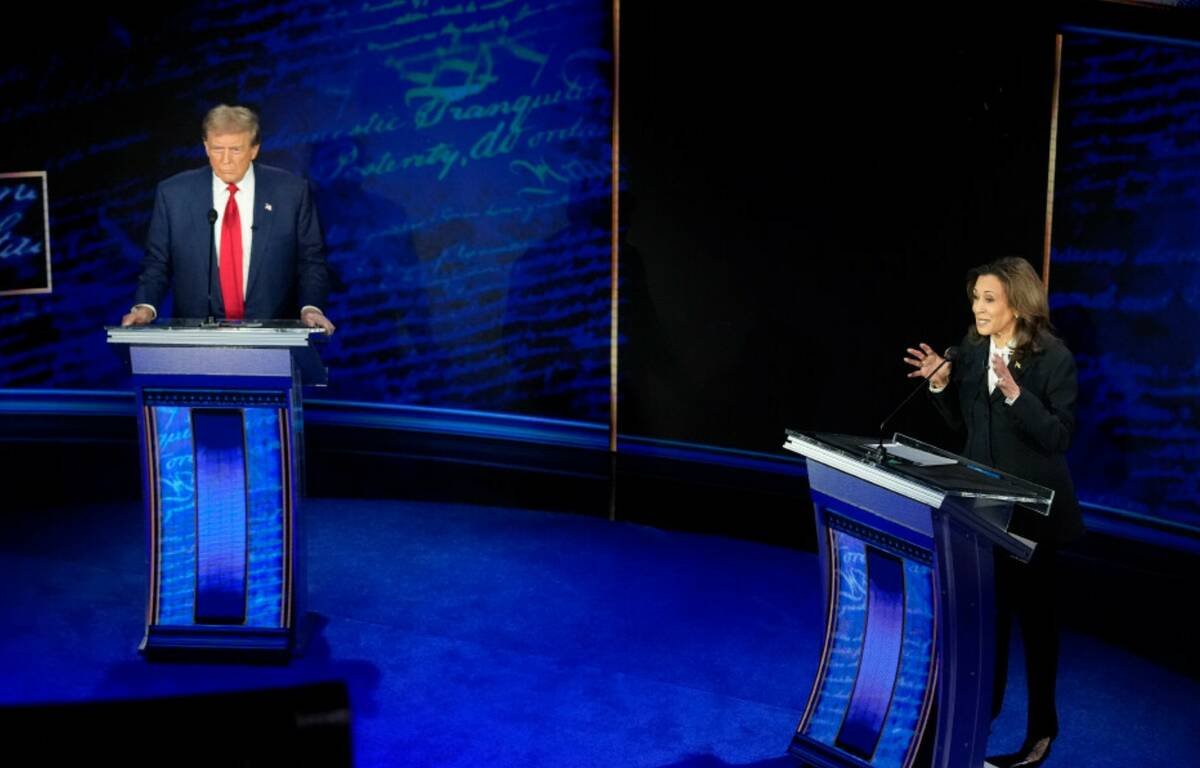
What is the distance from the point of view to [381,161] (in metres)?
5.70

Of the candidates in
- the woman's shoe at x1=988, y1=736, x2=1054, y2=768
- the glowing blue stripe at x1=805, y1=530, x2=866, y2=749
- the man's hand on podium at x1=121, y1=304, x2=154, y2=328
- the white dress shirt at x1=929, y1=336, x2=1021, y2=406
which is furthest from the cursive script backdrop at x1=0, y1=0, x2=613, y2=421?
the woman's shoe at x1=988, y1=736, x2=1054, y2=768

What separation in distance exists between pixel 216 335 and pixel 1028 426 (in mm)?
2199

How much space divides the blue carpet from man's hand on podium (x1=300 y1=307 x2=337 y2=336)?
105 centimetres

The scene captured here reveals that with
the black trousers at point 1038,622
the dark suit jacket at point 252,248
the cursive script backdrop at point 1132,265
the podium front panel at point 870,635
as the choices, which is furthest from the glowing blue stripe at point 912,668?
the dark suit jacket at point 252,248

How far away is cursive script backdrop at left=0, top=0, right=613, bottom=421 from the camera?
5.52 m

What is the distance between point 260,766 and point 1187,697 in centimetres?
353

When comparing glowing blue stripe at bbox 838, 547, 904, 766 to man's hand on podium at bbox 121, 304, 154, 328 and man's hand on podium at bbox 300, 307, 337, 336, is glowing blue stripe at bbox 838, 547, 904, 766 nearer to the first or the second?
man's hand on podium at bbox 300, 307, 337, 336

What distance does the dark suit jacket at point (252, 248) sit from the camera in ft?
12.7

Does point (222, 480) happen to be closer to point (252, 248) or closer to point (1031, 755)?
point (252, 248)

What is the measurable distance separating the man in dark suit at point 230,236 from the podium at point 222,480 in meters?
0.36

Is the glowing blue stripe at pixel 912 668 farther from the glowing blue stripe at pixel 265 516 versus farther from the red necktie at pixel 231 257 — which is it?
the red necktie at pixel 231 257

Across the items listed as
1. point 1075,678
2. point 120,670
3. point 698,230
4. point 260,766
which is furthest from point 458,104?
point 260,766

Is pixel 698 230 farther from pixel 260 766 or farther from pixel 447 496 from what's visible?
pixel 260 766

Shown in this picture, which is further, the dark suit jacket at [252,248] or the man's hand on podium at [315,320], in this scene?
the dark suit jacket at [252,248]
